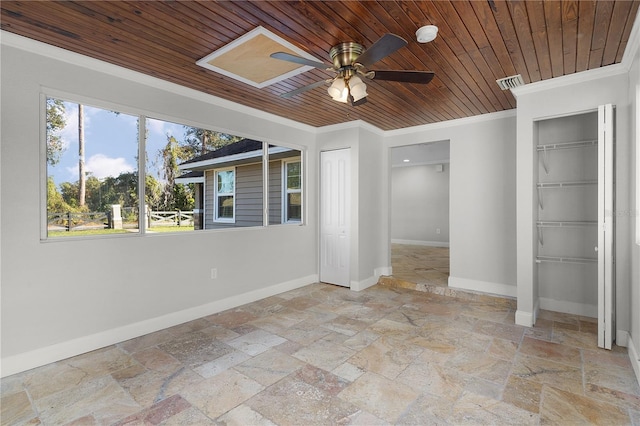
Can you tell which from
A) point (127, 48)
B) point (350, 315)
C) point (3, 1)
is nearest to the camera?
point (3, 1)

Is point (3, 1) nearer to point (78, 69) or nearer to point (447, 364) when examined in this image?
point (78, 69)

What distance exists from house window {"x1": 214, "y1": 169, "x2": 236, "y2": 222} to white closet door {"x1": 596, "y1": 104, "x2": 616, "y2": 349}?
4.00m

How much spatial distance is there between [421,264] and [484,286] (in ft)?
6.16

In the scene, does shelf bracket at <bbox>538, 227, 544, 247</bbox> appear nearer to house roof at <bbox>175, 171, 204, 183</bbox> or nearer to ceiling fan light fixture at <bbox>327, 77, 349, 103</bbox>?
ceiling fan light fixture at <bbox>327, 77, 349, 103</bbox>

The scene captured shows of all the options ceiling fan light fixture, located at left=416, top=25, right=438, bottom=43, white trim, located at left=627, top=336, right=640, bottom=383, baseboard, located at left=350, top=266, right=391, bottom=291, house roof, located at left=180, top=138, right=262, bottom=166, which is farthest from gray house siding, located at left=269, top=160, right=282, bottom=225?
white trim, located at left=627, top=336, right=640, bottom=383

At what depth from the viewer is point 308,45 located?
8.22ft

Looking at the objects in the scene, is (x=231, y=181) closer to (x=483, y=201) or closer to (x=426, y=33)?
(x=426, y=33)

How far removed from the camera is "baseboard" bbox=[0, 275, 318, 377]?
2426 millimetres

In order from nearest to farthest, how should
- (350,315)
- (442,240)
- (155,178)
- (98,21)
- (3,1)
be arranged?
(3,1) < (98,21) < (155,178) < (350,315) < (442,240)

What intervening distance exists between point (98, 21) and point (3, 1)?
1.65 ft

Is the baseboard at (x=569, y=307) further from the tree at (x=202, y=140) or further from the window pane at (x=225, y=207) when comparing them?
the tree at (x=202, y=140)

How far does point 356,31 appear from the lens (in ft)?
7.54

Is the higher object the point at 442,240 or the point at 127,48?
the point at 127,48

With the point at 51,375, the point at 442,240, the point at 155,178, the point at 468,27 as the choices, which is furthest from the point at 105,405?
the point at 442,240
